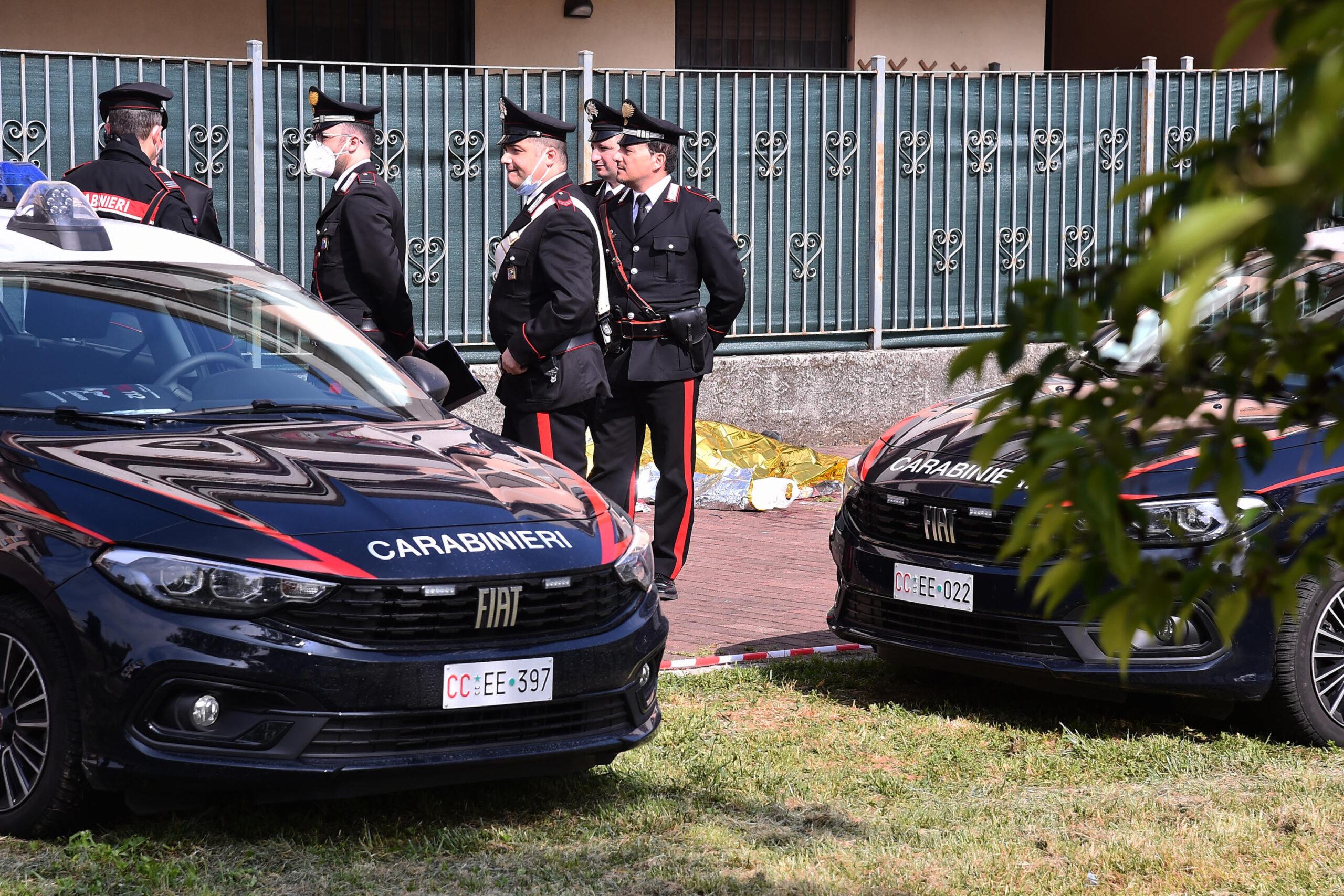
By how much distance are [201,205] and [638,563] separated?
4657 millimetres

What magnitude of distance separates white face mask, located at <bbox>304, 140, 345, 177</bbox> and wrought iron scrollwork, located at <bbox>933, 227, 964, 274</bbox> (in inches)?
229

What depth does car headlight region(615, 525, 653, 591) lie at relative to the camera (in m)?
4.44

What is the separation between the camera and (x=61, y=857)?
12.9 ft

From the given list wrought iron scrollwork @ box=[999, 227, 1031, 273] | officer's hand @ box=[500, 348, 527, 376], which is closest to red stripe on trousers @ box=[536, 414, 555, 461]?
officer's hand @ box=[500, 348, 527, 376]

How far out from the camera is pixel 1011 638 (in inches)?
207

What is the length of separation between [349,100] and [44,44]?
2623mm

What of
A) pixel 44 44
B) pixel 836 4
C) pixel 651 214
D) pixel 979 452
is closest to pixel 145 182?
pixel 651 214

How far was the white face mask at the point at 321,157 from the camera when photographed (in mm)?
7609

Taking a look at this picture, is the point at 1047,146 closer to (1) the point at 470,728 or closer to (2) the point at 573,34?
(2) the point at 573,34

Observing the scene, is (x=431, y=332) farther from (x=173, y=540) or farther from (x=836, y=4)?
(x=173, y=540)

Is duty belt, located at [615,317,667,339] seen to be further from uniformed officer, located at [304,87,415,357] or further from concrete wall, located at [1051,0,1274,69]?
concrete wall, located at [1051,0,1274,69]

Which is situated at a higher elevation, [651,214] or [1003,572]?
[651,214]

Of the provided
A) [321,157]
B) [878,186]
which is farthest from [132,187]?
[878,186]

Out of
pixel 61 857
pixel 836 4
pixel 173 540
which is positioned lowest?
pixel 61 857
